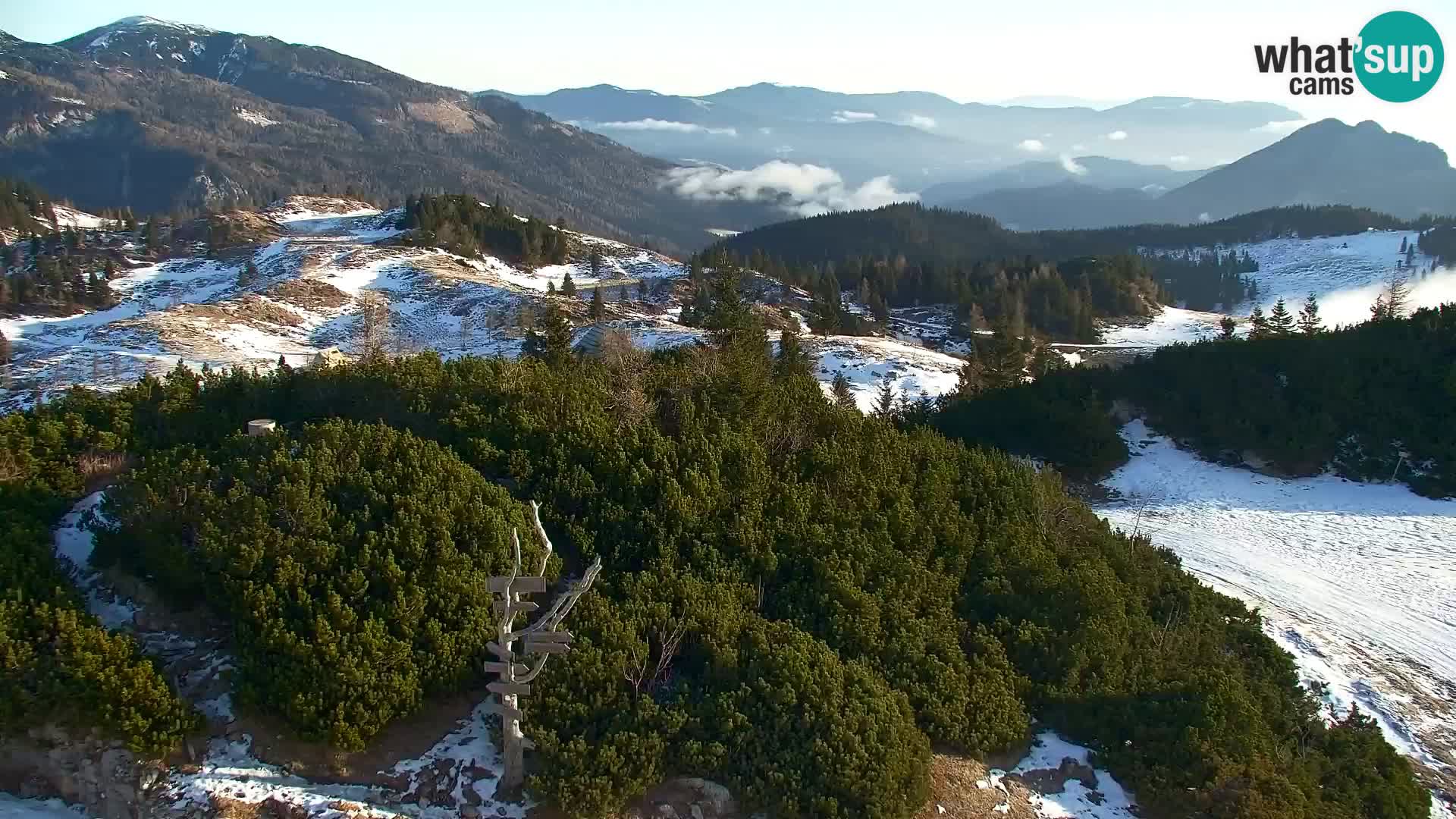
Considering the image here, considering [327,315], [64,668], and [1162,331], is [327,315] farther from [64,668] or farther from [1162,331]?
[1162,331]

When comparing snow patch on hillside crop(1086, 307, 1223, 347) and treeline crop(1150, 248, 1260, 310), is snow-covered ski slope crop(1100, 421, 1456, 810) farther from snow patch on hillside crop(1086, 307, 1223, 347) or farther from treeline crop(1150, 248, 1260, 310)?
treeline crop(1150, 248, 1260, 310)

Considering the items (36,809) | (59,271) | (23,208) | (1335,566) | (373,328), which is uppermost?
(23,208)

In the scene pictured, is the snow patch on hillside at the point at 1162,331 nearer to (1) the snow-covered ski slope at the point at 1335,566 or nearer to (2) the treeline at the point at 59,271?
(1) the snow-covered ski slope at the point at 1335,566

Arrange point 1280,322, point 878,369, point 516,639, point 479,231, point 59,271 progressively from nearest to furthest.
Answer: point 516,639
point 878,369
point 1280,322
point 59,271
point 479,231

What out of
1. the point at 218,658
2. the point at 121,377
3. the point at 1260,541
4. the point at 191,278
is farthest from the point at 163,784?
the point at 191,278

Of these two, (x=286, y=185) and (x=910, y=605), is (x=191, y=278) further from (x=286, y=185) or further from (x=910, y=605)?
(x=286, y=185)

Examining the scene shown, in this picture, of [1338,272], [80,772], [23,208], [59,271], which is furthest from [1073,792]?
[1338,272]

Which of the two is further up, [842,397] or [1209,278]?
[1209,278]
